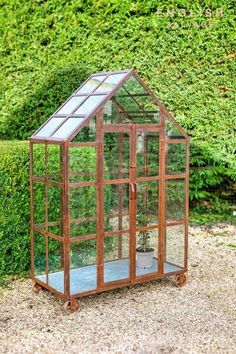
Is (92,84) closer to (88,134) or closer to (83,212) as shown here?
(88,134)

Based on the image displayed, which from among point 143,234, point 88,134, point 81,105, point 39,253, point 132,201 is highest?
point 81,105

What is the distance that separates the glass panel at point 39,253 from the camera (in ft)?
18.5

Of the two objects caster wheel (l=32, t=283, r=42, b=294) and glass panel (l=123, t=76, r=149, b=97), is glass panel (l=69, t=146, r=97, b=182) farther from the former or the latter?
caster wheel (l=32, t=283, r=42, b=294)

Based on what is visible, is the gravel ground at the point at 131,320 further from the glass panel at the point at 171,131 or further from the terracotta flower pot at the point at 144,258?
the glass panel at the point at 171,131

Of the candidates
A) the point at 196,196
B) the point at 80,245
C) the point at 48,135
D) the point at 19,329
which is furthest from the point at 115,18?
the point at 19,329

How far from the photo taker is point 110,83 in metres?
5.32

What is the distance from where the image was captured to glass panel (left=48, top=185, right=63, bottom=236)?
5.43 metres

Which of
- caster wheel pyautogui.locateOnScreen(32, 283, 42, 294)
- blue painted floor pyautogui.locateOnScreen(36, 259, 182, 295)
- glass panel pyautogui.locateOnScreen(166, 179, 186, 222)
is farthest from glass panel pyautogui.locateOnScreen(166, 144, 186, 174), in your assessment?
caster wheel pyautogui.locateOnScreen(32, 283, 42, 294)

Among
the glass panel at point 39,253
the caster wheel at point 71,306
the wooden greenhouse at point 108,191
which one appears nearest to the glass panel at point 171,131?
the wooden greenhouse at point 108,191

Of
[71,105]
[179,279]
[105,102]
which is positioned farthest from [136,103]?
[179,279]

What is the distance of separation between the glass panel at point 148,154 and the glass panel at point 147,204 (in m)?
0.12

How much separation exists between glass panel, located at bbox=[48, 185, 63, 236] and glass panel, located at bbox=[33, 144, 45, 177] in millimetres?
201

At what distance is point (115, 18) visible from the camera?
8.92m

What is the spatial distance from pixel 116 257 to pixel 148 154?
1106 mm
